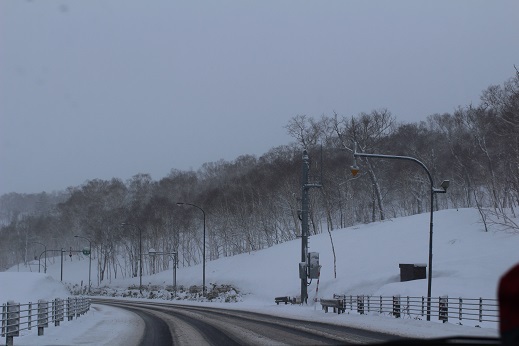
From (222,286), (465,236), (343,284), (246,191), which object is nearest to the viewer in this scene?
(343,284)

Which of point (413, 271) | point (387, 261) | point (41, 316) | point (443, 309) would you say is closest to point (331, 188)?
point (387, 261)

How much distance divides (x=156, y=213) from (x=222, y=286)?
129ft

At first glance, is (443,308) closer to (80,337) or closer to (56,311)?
(80,337)

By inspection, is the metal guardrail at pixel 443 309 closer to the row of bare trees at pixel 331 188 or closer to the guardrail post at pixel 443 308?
the guardrail post at pixel 443 308

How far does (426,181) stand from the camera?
84.1 meters

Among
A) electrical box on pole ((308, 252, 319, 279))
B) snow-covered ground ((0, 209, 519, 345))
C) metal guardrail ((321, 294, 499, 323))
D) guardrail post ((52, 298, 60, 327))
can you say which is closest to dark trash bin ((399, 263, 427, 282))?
snow-covered ground ((0, 209, 519, 345))

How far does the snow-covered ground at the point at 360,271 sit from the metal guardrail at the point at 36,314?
0.61 m

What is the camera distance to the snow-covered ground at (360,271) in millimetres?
40388

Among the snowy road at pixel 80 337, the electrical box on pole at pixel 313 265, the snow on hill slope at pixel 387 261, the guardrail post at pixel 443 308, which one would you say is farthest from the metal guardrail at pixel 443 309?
the snowy road at pixel 80 337

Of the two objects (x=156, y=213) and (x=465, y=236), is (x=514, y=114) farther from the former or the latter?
(x=156, y=213)

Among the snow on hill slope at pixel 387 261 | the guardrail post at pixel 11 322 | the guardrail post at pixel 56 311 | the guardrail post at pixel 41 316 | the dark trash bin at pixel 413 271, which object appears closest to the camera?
the guardrail post at pixel 11 322

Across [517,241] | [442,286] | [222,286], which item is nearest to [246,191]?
[222,286]

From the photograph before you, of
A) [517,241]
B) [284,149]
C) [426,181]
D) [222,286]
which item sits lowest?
[222,286]

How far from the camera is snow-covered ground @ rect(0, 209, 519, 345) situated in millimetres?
40388
